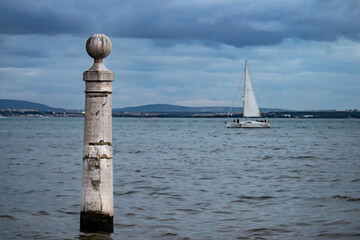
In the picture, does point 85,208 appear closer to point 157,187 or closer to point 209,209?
point 209,209

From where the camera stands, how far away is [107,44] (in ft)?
29.6

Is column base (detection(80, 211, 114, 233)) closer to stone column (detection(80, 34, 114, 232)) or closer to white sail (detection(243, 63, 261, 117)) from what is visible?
stone column (detection(80, 34, 114, 232))

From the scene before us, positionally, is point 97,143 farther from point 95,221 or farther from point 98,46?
point 98,46

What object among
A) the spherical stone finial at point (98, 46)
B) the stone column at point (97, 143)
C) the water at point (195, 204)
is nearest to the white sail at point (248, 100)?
the water at point (195, 204)

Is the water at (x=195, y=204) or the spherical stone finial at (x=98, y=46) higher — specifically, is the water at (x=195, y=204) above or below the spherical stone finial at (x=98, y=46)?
below

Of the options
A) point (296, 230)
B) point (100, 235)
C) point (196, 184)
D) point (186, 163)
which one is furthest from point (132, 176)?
point (100, 235)

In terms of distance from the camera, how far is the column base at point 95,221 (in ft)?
29.6

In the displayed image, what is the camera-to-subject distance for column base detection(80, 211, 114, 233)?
9.02 m

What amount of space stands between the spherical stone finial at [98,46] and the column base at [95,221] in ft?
8.63

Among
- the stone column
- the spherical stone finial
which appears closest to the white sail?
the spherical stone finial

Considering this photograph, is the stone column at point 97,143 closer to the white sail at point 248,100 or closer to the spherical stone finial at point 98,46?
the spherical stone finial at point 98,46

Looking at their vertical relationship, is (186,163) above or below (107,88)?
below

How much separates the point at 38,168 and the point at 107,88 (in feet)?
63.8

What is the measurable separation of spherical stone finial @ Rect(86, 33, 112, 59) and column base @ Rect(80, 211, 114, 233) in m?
2.63
